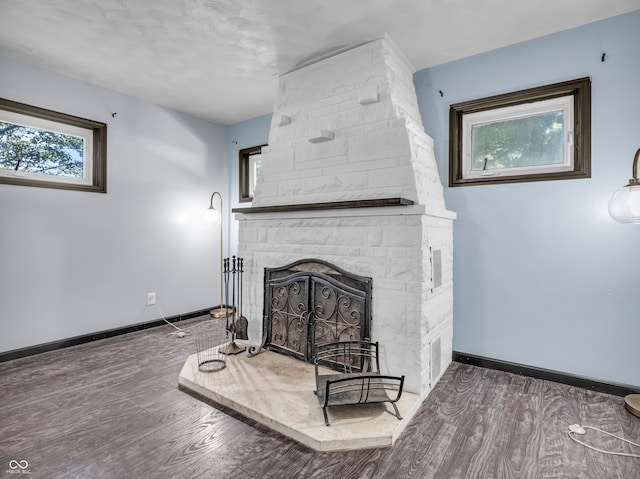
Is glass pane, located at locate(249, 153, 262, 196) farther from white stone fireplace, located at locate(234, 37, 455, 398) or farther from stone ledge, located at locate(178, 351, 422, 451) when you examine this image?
stone ledge, located at locate(178, 351, 422, 451)

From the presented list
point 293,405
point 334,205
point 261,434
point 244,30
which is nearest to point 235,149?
point 244,30

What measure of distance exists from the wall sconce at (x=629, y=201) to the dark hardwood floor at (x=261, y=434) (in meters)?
1.16

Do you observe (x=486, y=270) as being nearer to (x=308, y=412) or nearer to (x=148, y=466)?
(x=308, y=412)

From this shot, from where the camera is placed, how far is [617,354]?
2234 mm

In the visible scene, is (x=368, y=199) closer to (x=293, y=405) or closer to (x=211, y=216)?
(x=293, y=405)

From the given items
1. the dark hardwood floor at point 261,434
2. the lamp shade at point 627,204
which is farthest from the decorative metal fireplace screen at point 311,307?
the lamp shade at point 627,204

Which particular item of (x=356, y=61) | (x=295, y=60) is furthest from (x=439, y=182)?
(x=295, y=60)

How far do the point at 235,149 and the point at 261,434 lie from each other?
3.60 metres

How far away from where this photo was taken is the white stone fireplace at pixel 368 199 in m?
2.22

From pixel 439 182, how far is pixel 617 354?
165cm

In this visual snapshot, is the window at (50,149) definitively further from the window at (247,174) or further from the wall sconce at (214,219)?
the window at (247,174)

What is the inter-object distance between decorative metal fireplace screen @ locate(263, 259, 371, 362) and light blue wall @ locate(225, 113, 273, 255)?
1.72 m

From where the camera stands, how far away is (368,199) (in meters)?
2.37

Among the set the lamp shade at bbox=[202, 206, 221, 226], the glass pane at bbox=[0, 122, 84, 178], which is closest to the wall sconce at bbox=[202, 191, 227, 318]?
the lamp shade at bbox=[202, 206, 221, 226]
